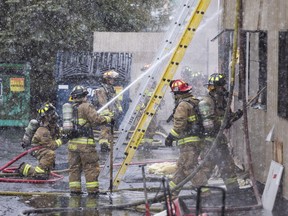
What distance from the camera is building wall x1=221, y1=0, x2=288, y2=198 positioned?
9641 millimetres

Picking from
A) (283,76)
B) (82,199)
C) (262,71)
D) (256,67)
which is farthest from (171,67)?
(82,199)

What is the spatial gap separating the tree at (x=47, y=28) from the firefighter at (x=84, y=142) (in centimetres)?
1392

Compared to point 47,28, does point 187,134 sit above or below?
below

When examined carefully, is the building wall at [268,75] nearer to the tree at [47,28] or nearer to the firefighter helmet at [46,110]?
the firefighter helmet at [46,110]

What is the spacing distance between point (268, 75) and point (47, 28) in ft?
50.1

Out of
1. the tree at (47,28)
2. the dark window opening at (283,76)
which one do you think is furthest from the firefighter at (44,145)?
the tree at (47,28)

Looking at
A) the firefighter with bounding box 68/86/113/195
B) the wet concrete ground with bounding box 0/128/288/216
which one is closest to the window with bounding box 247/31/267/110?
the wet concrete ground with bounding box 0/128/288/216

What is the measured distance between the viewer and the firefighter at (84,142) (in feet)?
35.4

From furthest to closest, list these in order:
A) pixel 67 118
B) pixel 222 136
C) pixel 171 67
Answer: pixel 222 136
pixel 67 118
pixel 171 67

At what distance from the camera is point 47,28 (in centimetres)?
2480

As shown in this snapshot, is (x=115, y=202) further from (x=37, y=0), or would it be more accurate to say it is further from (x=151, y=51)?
(x=37, y=0)

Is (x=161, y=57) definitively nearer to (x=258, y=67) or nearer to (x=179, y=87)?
(x=179, y=87)

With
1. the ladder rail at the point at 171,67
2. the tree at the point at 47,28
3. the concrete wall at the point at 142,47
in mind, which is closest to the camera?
the ladder rail at the point at 171,67

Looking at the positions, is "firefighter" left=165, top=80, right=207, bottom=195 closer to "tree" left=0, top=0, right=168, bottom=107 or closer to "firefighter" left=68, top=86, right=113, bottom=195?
"firefighter" left=68, top=86, right=113, bottom=195
